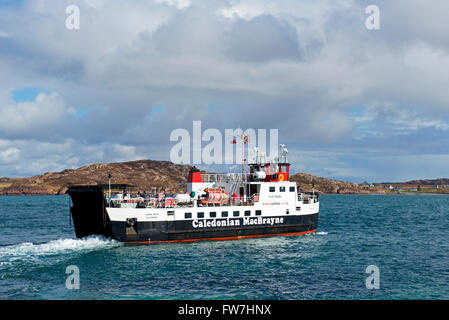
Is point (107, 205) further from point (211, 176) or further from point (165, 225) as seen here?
point (211, 176)

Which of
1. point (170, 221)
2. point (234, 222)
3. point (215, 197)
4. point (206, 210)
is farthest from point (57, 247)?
point (234, 222)

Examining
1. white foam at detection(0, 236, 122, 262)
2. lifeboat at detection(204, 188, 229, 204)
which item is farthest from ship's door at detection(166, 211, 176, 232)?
white foam at detection(0, 236, 122, 262)

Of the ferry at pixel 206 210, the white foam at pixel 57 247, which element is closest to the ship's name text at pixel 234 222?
the ferry at pixel 206 210

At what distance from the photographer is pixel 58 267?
89.1ft

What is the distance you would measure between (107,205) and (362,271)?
21263mm

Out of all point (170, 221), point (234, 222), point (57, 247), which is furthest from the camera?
point (234, 222)

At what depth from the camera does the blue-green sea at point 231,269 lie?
21734 millimetres

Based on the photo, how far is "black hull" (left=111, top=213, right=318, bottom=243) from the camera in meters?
33.6

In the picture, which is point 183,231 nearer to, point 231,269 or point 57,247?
point 231,269

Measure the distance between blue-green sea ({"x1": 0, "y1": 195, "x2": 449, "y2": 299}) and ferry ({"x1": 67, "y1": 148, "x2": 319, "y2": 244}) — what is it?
1.06 meters

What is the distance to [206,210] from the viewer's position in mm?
35781

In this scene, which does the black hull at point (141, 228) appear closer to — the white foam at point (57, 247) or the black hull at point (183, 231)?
the black hull at point (183, 231)

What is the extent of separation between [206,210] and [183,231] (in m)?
2.82

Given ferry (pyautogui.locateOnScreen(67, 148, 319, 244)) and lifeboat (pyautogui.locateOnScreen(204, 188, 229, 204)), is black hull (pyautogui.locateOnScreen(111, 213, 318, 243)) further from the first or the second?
lifeboat (pyautogui.locateOnScreen(204, 188, 229, 204))
